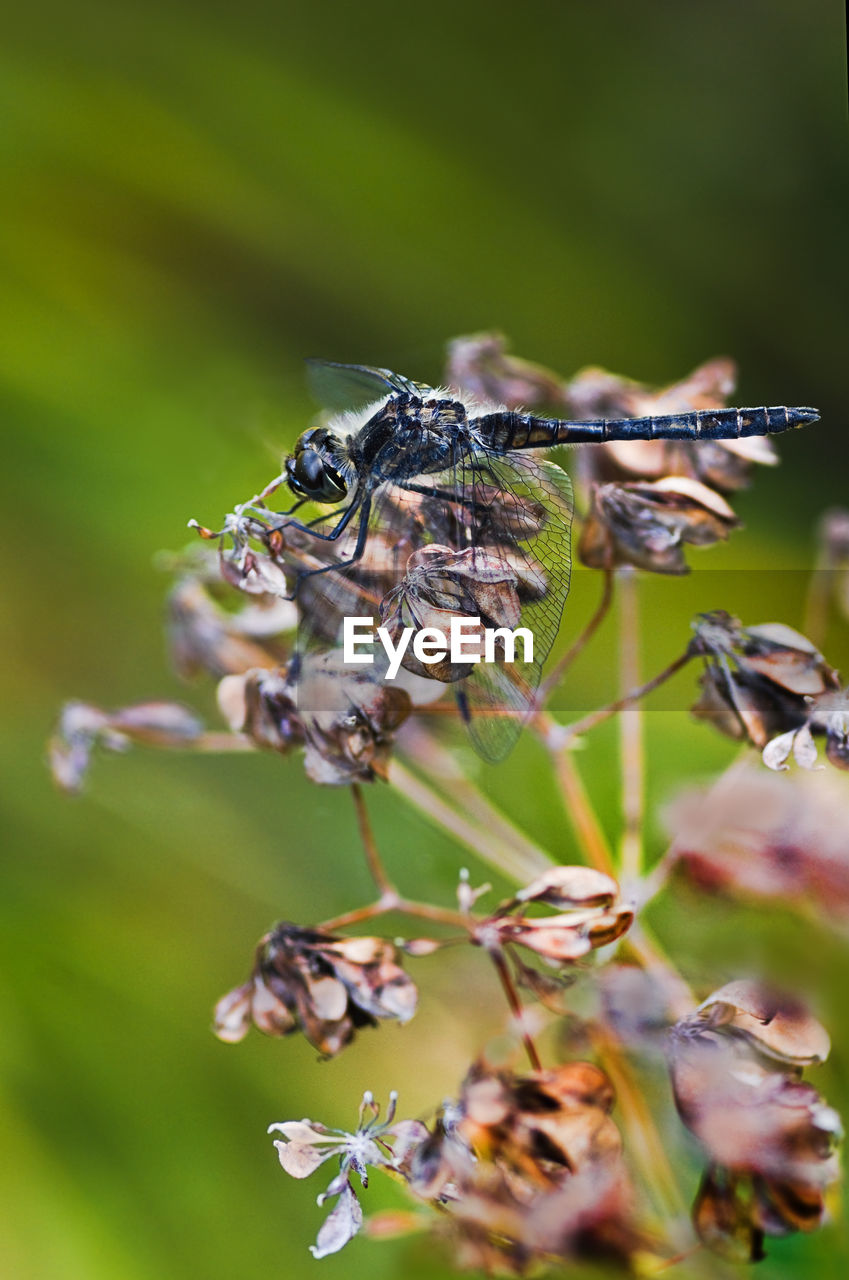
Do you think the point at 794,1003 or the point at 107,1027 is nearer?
the point at 794,1003

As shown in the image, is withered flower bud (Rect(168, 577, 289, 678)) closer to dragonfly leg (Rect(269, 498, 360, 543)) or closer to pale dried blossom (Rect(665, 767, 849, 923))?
dragonfly leg (Rect(269, 498, 360, 543))

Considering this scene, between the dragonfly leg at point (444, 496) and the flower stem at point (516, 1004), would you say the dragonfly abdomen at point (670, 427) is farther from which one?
the flower stem at point (516, 1004)

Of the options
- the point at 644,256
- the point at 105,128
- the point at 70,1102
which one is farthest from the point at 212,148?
the point at 70,1102

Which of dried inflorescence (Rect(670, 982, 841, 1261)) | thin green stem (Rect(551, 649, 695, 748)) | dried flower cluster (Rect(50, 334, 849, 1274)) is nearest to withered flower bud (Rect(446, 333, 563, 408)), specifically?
dried flower cluster (Rect(50, 334, 849, 1274))

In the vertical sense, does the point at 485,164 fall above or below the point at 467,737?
above

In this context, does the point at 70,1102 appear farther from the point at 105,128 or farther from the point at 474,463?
the point at 105,128

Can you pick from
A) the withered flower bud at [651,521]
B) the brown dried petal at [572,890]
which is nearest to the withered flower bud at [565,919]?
the brown dried petal at [572,890]

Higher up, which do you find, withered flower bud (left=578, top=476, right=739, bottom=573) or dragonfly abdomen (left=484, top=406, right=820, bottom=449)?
dragonfly abdomen (left=484, top=406, right=820, bottom=449)

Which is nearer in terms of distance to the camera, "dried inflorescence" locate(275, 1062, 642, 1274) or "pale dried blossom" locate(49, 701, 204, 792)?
"dried inflorescence" locate(275, 1062, 642, 1274)
